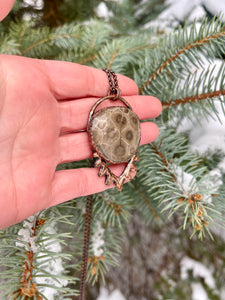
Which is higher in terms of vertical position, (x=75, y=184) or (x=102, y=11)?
(x=102, y=11)

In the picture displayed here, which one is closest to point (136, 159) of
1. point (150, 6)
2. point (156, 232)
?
point (156, 232)

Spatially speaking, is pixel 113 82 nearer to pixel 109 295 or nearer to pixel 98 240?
pixel 98 240

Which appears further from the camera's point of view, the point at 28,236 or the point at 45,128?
the point at 45,128

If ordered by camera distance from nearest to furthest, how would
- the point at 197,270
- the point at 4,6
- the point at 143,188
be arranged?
1. the point at 4,6
2. the point at 143,188
3. the point at 197,270

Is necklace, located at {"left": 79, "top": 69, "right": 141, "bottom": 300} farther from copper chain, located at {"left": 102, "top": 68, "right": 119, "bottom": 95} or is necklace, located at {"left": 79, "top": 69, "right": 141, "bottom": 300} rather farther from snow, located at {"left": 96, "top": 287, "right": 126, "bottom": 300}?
snow, located at {"left": 96, "top": 287, "right": 126, "bottom": 300}

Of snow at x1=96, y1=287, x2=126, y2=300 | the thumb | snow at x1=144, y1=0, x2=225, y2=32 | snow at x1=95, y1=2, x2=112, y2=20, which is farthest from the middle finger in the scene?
snow at x1=96, y1=287, x2=126, y2=300

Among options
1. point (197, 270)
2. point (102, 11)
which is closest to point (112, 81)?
point (102, 11)
